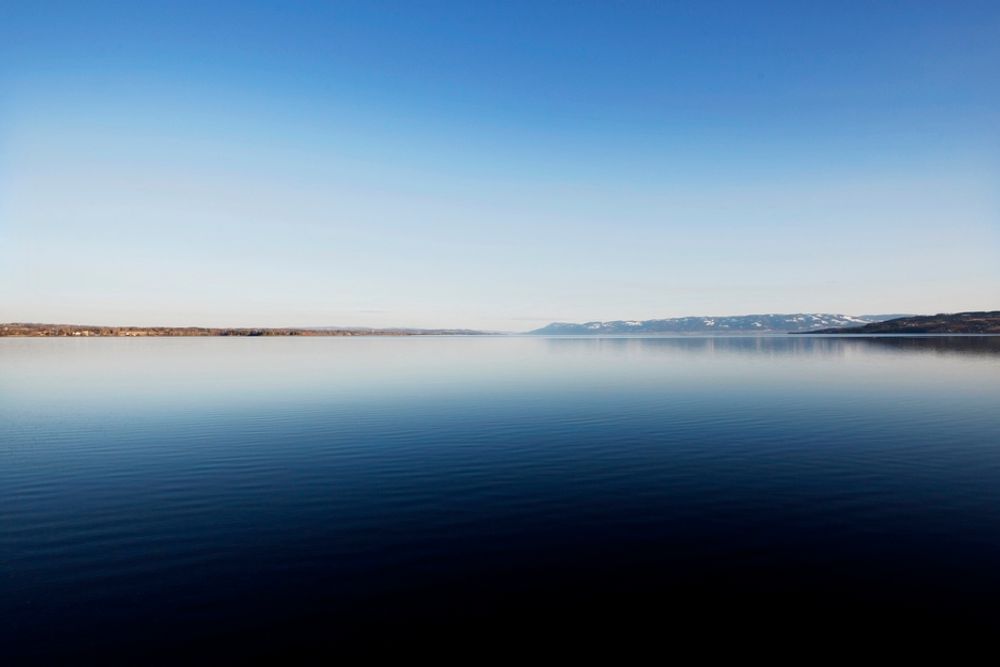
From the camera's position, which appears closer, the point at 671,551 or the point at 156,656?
the point at 156,656

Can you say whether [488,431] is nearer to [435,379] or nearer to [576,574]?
[576,574]

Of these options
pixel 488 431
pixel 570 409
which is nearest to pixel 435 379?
pixel 570 409

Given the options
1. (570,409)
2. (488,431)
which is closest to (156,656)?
(488,431)

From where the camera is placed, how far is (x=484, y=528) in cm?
1711

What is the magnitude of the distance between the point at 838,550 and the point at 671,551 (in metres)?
4.98

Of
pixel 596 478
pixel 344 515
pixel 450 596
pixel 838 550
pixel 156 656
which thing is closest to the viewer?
pixel 156 656

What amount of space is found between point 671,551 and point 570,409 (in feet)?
85.5

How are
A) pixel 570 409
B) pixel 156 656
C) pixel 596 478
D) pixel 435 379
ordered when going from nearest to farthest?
pixel 156 656 < pixel 596 478 < pixel 570 409 < pixel 435 379

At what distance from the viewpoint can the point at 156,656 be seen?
10.7 metres

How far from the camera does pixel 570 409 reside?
41.2 metres

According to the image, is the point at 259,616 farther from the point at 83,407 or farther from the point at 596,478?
the point at 83,407

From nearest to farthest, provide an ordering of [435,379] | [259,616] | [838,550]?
[259,616] → [838,550] → [435,379]

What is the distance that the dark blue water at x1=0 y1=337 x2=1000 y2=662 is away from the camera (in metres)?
11.9

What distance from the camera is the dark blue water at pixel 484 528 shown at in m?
11.9
